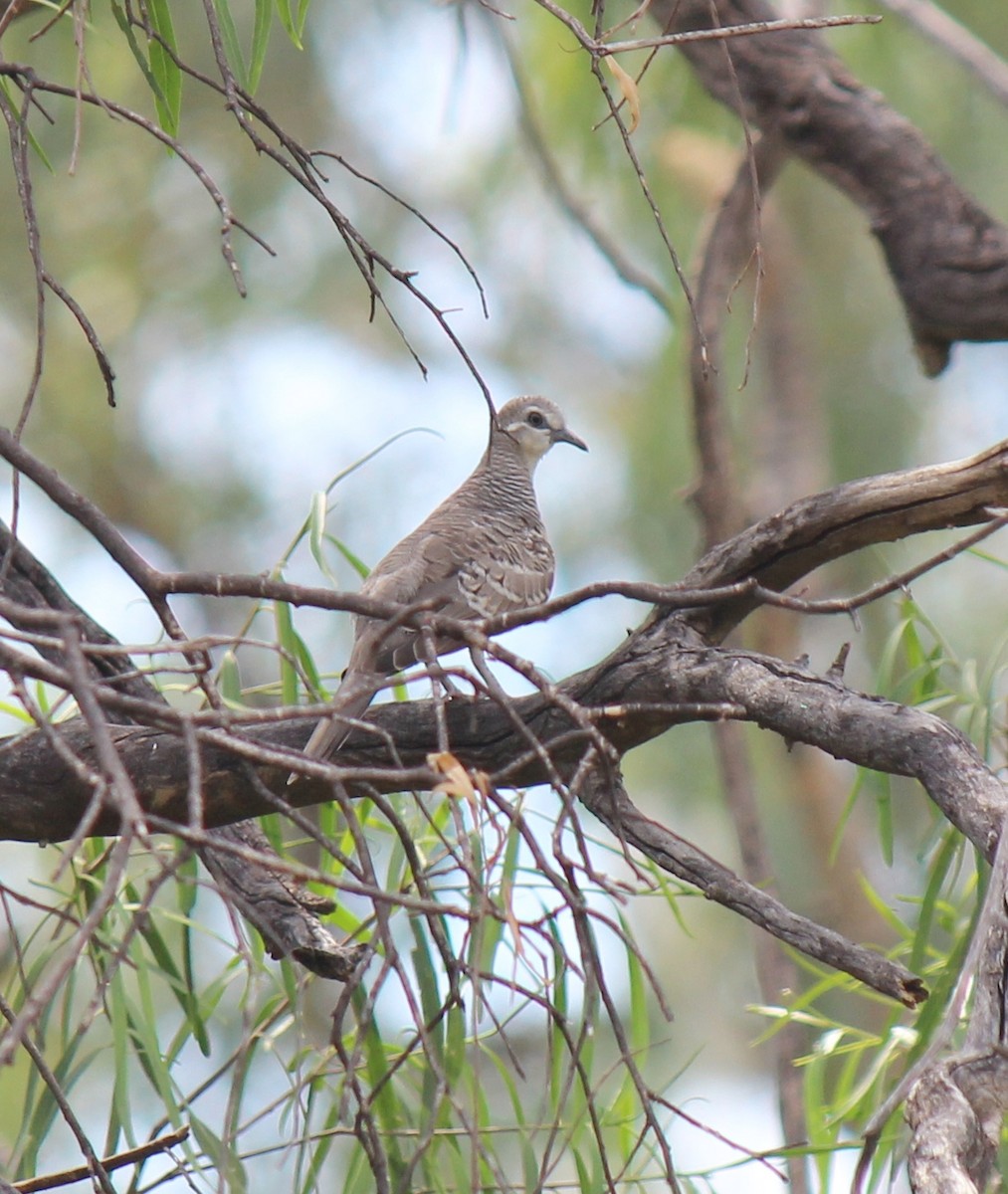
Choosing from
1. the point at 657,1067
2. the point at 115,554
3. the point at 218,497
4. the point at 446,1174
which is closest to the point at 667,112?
the point at 446,1174

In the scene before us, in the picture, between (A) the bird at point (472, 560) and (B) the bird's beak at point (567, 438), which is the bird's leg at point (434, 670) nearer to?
(A) the bird at point (472, 560)

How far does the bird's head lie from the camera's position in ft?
15.8

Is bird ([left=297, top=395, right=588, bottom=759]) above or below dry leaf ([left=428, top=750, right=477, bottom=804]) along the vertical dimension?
above

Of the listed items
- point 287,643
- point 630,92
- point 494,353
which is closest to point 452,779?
point 630,92

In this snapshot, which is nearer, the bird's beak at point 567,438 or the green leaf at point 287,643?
the green leaf at point 287,643

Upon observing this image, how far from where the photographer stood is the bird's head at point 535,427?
4.81m

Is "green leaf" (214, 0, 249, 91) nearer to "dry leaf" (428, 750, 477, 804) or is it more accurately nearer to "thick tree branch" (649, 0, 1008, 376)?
"dry leaf" (428, 750, 477, 804)

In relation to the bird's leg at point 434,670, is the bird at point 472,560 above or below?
above

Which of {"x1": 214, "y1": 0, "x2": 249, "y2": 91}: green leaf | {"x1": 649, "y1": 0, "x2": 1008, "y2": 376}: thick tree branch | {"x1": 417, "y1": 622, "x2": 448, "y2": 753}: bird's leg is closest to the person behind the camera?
{"x1": 417, "y1": 622, "x2": 448, "y2": 753}: bird's leg

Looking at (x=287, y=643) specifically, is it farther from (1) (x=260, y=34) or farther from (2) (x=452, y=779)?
(2) (x=452, y=779)

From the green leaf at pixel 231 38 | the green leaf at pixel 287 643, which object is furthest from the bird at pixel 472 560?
the green leaf at pixel 231 38

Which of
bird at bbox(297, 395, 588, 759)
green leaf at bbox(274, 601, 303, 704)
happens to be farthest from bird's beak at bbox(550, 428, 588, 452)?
green leaf at bbox(274, 601, 303, 704)

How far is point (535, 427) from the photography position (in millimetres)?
4832

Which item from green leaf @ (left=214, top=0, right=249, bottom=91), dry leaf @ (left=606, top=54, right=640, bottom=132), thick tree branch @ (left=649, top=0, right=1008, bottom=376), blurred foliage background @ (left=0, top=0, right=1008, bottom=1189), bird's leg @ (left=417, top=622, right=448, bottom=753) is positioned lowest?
bird's leg @ (left=417, top=622, right=448, bottom=753)
